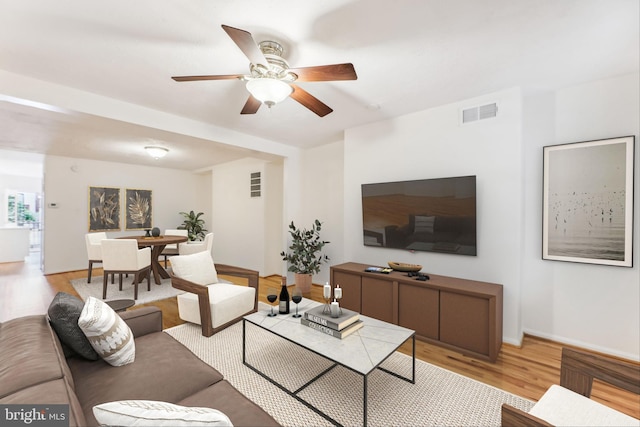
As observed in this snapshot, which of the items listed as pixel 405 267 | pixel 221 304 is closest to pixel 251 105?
pixel 221 304

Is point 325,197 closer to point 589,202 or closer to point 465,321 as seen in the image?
point 465,321

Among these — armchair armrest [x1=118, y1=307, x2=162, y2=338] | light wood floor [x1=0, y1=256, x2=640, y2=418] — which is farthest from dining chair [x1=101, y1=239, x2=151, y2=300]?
armchair armrest [x1=118, y1=307, x2=162, y2=338]

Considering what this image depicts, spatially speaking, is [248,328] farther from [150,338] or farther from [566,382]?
[566,382]

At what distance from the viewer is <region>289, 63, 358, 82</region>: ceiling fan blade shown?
1825 mm

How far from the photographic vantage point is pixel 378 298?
3201mm

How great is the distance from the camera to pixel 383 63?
7.70 feet

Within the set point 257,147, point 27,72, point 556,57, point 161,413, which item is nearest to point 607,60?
point 556,57

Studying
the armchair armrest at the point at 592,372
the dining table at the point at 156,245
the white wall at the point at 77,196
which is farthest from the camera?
the white wall at the point at 77,196

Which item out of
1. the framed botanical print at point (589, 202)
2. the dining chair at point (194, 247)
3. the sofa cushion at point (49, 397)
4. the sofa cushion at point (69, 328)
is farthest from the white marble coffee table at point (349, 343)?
the dining chair at point (194, 247)

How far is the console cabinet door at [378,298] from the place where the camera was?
10.2 ft

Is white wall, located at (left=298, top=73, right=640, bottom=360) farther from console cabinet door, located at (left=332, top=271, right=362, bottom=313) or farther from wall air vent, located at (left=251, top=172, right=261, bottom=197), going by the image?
wall air vent, located at (left=251, top=172, right=261, bottom=197)

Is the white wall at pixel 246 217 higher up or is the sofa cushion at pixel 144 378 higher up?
the white wall at pixel 246 217

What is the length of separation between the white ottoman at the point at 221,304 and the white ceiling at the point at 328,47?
84.2 inches

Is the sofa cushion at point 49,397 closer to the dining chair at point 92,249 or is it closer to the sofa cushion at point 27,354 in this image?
the sofa cushion at point 27,354
